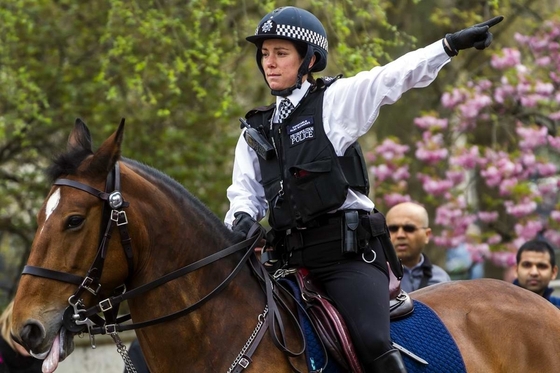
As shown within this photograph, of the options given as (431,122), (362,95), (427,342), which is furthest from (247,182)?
(431,122)

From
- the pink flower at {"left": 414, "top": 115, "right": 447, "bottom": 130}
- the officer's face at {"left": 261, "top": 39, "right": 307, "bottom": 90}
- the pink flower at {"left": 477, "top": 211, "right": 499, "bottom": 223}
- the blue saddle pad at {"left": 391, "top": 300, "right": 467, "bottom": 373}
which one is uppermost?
the officer's face at {"left": 261, "top": 39, "right": 307, "bottom": 90}

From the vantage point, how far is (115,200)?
4277 mm

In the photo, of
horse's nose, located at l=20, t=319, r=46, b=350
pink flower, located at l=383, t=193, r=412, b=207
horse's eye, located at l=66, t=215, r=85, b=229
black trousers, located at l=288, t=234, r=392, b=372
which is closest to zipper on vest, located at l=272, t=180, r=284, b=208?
black trousers, located at l=288, t=234, r=392, b=372

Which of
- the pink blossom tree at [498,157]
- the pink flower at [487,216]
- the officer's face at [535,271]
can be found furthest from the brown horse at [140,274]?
Answer: the pink flower at [487,216]

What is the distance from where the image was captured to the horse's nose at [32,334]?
4109 millimetres

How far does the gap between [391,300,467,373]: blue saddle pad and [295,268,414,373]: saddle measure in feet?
1.26

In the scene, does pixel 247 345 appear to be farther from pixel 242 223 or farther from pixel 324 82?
pixel 324 82

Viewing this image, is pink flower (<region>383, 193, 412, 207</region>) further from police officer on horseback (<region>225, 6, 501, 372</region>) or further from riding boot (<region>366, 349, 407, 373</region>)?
riding boot (<region>366, 349, 407, 373</region>)

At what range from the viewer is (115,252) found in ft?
14.1

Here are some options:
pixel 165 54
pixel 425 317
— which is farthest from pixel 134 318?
pixel 165 54

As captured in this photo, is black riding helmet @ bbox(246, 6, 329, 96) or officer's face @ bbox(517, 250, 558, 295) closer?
black riding helmet @ bbox(246, 6, 329, 96)

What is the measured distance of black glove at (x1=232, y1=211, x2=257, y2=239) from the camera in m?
4.84

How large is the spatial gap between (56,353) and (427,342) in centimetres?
197

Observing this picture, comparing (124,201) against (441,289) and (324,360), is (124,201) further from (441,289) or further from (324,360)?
(441,289)
